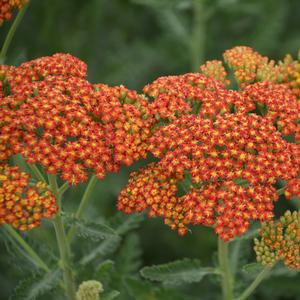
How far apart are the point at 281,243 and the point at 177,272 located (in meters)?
1.04

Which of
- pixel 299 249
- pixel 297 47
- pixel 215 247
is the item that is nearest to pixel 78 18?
pixel 297 47

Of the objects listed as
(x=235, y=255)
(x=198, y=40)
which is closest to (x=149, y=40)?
(x=198, y=40)

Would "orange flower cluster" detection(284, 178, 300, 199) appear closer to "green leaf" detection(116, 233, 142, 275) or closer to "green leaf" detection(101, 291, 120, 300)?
"green leaf" detection(101, 291, 120, 300)

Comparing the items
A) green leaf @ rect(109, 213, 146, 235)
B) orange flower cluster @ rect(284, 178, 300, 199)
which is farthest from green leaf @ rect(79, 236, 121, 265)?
orange flower cluster @ rect(284, 178, 300, 199)

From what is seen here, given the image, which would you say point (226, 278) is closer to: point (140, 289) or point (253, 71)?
point (140, 289)

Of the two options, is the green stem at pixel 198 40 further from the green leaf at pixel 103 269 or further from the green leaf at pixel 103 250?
the green leaf at pixel 103 269

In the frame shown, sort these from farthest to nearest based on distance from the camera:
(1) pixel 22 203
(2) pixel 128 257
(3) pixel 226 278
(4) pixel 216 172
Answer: (2) pixel 128 257 < (3) pixel 226 278 < (4) pixel 216 172 < (1) pixel 22 203

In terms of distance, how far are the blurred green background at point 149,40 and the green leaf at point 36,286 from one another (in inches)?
79.2

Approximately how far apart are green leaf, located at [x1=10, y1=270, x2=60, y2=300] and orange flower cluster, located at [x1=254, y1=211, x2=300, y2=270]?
1.59m

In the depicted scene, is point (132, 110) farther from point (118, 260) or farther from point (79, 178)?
point (118, 260)

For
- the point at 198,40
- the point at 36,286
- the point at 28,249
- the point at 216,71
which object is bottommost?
the point at 36,286

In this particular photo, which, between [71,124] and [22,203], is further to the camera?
[71,124]

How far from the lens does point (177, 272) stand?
4.76 meters

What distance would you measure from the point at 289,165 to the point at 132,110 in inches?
48.7
